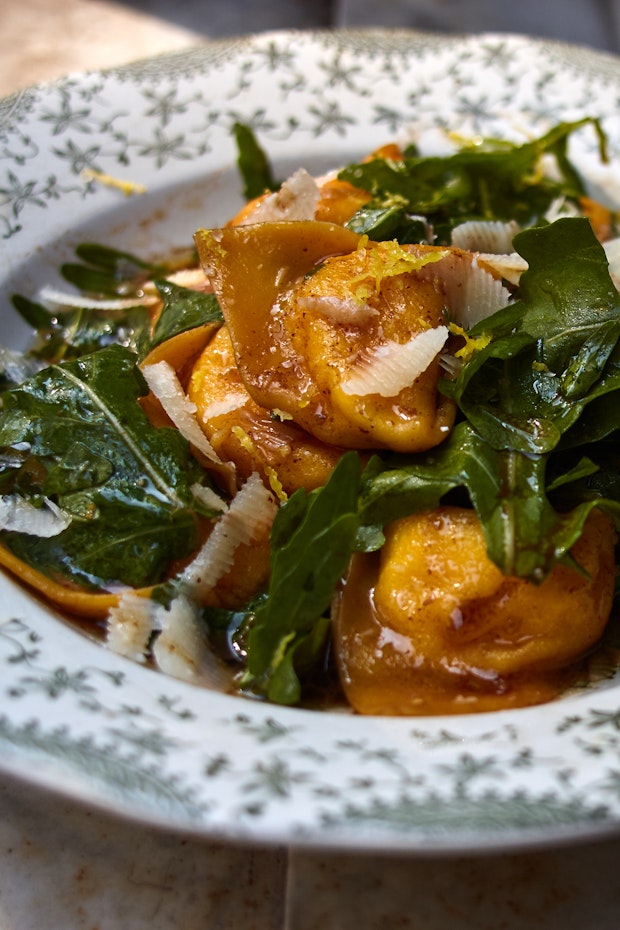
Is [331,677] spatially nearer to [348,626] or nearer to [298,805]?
[348,626]

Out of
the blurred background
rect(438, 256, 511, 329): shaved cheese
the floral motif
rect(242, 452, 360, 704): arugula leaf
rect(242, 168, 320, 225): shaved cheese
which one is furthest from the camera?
the blurred background

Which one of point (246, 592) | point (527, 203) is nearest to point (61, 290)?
point (246, 592)

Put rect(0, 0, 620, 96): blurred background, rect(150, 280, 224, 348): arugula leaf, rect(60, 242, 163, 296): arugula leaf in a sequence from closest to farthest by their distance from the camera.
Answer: rect(150, 280, 224, 348): arugula leaf
rect(60, 242, 163, 296): arugula leaf
rect(0, 0, 620, 96): blurred background

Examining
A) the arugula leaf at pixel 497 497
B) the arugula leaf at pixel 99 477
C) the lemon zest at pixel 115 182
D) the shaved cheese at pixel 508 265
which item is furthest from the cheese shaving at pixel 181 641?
the lemon zest at pixel 115 182

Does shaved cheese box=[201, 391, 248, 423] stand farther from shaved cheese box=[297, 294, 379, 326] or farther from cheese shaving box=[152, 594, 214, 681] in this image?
cheese shaving box=[152, 594, 214, 681]

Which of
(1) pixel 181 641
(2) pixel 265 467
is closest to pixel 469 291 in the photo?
(2) pixel 265 467

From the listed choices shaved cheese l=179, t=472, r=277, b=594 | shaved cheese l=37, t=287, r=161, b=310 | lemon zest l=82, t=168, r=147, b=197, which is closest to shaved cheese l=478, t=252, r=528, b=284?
shaved cheese l=179, t=472, r=277, b=594
